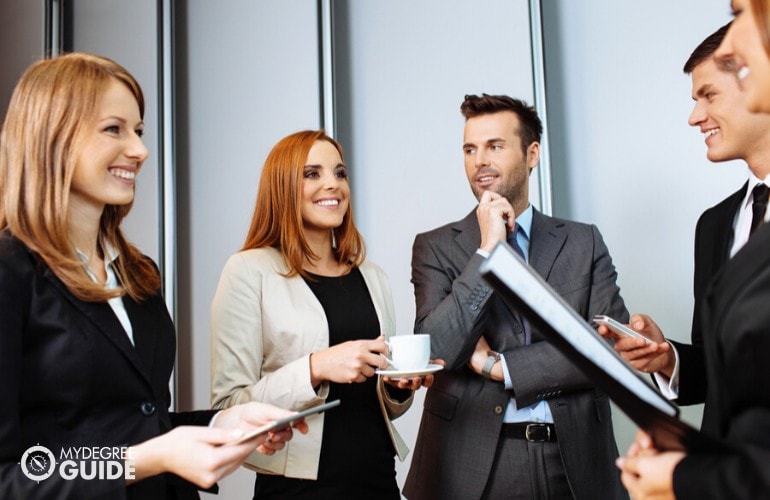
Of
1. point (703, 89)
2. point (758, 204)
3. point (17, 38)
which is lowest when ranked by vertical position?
point (758, 204)

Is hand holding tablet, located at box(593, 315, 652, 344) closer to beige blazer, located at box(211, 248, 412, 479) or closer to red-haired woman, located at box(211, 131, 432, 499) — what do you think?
red-haired woman, located at box(211, 131, 432, 499)

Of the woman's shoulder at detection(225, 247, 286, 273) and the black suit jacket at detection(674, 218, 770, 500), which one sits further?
the woman's shoulder at detection(225, 247, 286, 273)

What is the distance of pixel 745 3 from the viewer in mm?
A: 1072

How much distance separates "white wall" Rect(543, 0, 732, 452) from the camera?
291 centimetres

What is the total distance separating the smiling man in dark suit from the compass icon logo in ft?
4.00

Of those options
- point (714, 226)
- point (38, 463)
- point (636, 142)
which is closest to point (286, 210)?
point (38, 463)

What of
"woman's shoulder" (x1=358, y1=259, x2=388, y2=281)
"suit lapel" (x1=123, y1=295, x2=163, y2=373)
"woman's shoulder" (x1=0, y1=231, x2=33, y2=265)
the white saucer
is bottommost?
the white saucer

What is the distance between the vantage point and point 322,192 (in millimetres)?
2201

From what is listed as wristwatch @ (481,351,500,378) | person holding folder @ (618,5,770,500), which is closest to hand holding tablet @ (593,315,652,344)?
wristwatch @ (481,351,500,378)

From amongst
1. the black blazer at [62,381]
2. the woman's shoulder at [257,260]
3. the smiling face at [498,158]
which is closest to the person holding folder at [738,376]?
the black blazer at [62,381]

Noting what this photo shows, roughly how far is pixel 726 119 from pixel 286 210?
4.05 ft

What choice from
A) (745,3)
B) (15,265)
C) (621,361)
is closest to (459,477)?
(621,361)

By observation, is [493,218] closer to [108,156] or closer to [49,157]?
[108,156]

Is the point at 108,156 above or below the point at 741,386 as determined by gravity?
above
